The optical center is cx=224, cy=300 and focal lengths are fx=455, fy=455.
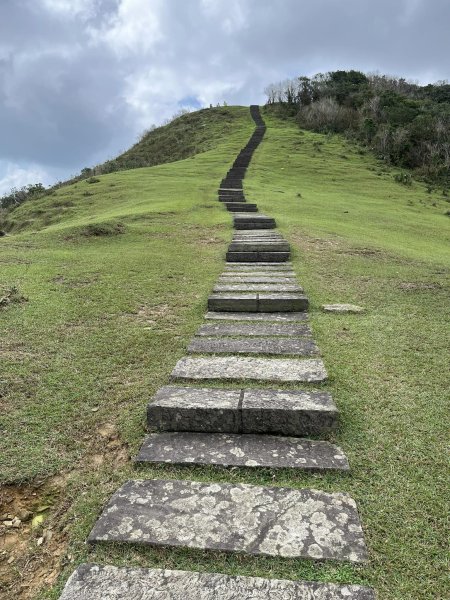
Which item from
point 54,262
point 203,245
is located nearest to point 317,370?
point 54,262

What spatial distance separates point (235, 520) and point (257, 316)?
3420 millimetres

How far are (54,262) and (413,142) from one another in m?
30.8

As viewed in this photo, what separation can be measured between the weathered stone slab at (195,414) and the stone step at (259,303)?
264 centimetres

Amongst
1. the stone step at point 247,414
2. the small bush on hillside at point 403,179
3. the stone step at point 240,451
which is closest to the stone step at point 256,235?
A: the stone step at point 247,414

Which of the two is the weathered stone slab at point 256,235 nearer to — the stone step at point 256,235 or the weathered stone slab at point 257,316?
the stone step at point 256,235

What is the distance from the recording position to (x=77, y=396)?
11.8ft

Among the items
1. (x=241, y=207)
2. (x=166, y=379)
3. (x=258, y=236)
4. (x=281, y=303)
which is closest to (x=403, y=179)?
(x=241, y=207)

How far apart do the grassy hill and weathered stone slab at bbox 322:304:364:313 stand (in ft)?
0.63

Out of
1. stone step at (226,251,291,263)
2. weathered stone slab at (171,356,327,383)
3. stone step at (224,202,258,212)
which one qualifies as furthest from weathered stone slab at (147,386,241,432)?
stone step at (224,202,258,212)

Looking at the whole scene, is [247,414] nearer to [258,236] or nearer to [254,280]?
[254,280]

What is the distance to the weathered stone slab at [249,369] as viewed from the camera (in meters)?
3.70

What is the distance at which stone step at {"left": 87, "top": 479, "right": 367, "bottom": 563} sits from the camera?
2174 mm

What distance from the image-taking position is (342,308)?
→ 5.96 m

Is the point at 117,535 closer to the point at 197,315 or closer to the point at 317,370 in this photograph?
the point at 317,370
